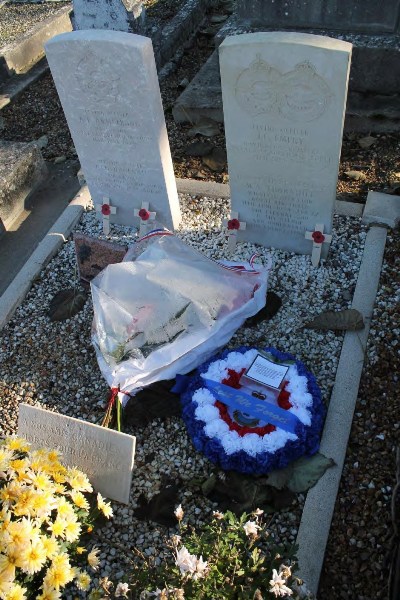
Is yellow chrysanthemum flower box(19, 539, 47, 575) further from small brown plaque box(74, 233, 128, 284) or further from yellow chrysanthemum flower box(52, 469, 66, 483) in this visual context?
small brown plaque box(74, 233, 128, 284)

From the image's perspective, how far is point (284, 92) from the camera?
330 cm

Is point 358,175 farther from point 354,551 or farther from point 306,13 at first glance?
point 354,551

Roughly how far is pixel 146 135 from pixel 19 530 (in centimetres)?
286

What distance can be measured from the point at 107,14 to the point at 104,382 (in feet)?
14.7

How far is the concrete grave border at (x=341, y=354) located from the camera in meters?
2.62

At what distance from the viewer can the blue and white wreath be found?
9.39 ft

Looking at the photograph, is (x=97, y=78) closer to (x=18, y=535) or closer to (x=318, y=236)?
(x=318, y=236)

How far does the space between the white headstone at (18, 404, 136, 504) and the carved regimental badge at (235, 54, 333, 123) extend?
7.29ft

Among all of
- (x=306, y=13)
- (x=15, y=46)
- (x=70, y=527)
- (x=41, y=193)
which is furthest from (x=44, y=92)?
(x=70, y=527)

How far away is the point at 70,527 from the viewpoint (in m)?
2.11

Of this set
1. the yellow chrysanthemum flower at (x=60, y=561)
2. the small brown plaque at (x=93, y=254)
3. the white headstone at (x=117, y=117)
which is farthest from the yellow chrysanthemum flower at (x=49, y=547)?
the white headstone at (x=117, y=117)

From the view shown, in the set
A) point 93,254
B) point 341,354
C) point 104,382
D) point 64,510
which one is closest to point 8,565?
point 64,510

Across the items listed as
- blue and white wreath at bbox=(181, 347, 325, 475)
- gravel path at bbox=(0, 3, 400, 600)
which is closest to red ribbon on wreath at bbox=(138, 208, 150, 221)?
gravel path at bbox=(0, 3, 400, 600)

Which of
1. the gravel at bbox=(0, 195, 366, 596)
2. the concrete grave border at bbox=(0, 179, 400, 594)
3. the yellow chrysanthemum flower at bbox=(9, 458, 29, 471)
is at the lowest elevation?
the gravel at bbox=(0, 195, 366, 596)
